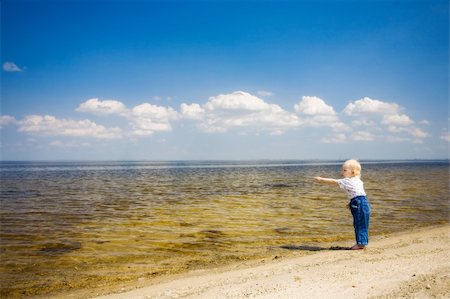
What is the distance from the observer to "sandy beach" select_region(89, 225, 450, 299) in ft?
18.5

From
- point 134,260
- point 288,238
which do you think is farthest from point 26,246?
point 288,238

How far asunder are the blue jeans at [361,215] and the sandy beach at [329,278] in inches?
14.7

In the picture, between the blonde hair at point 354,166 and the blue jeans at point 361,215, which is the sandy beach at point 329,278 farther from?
the blonde hair at point 354,166

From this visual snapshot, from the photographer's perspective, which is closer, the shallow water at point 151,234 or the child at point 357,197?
the shallow water at point 151,234

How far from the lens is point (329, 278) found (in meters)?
6.40

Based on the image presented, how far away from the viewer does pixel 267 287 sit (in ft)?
19.9

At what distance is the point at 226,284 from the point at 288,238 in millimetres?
6099

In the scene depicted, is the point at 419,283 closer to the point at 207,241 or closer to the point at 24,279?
the point at 207,241

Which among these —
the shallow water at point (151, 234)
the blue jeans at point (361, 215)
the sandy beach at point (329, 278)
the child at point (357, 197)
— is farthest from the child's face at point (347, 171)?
the shallow water at point (151, 234)

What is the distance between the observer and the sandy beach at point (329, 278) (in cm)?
565

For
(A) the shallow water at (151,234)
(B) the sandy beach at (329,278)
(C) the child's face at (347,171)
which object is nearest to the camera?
→ (B) the sandy beach at (329,278)

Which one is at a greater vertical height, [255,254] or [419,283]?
[419,283]

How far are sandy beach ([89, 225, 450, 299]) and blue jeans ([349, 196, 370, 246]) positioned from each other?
0.37 m

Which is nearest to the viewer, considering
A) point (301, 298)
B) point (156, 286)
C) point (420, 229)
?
point (301, 298)
